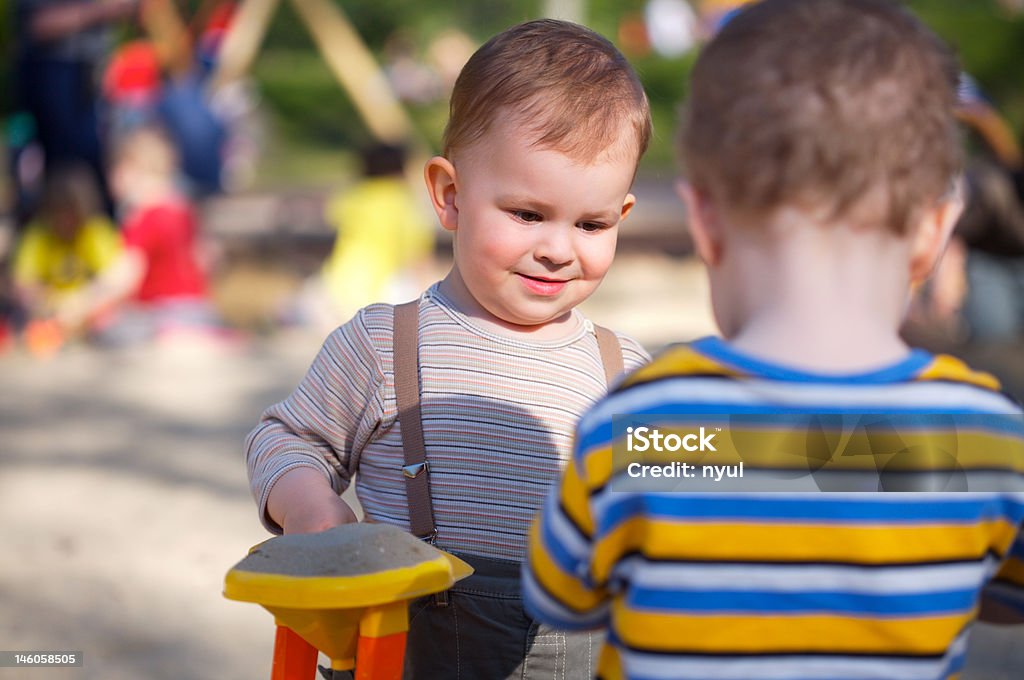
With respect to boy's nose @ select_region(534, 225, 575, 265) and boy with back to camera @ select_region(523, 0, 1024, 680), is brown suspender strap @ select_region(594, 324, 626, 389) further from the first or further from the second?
boy with back to camera @ select_region(523, 0, 1024, 680)

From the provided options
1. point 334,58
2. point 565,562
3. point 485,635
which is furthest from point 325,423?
point 334,58

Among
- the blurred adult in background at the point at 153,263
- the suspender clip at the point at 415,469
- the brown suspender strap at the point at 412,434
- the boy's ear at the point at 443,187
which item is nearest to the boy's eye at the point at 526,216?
the boy's ear at the point at 443,187

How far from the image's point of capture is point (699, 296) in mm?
8078

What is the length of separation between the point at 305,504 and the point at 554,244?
1.60 ft

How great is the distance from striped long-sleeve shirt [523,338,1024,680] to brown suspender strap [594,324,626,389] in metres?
0.71

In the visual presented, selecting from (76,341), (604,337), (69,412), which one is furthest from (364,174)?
(604,337)

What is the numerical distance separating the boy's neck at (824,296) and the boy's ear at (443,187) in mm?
760

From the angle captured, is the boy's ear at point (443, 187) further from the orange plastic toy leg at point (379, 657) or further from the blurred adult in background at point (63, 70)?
the blurred adult in background at point (63, 70)

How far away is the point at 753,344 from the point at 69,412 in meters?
4.62

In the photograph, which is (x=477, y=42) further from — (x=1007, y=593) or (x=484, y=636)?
(x=1007, y=593)

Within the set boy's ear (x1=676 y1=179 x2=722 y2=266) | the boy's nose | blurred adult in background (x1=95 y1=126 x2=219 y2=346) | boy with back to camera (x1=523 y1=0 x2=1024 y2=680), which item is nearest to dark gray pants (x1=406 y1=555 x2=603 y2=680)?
the boy's nose

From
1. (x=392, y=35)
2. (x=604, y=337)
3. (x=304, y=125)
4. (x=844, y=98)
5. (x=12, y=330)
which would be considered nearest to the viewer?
(x=844, y=98)

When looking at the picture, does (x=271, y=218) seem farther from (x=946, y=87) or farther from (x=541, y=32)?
(x=946, y=87)

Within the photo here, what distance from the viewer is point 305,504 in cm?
156
